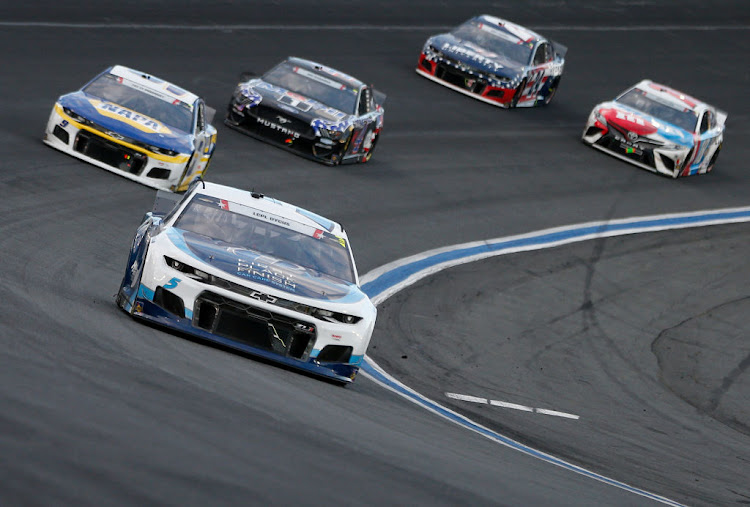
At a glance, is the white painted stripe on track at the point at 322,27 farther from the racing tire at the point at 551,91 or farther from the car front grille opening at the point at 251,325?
the car front grille opening at the point at 251,325

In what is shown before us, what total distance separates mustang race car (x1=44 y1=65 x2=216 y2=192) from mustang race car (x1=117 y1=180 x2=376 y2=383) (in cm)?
Answer: 575

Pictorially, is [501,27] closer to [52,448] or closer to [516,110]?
[516,110]

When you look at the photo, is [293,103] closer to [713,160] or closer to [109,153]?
[109,153]

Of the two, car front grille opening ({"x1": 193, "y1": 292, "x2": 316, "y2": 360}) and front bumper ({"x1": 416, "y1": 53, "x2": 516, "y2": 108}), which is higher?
car front grille opening ({"x1": 193, "y1": 292, "x2": 316, "y2": 360})

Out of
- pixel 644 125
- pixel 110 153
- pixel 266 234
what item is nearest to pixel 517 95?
pixel 644 125

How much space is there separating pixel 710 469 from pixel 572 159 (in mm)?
13321

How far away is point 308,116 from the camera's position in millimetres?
19078

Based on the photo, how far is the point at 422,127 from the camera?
2270 cm

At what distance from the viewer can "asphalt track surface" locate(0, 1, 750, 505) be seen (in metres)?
6.16

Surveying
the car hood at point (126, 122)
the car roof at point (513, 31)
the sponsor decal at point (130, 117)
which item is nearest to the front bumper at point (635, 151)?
the car roof at point (513, 31)

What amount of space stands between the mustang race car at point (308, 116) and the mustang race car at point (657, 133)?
5.86 meters

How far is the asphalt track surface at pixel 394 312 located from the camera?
6160 millimetres

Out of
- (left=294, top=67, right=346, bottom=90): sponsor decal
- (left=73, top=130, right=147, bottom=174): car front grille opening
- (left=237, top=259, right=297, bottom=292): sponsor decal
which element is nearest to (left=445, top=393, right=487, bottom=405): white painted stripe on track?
(left=237, top=259, right=297, bottom=292): sponsor decal

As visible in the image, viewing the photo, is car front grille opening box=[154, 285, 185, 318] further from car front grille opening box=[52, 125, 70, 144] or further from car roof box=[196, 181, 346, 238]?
car front grille opening box=[52, 125, 70, 144]
